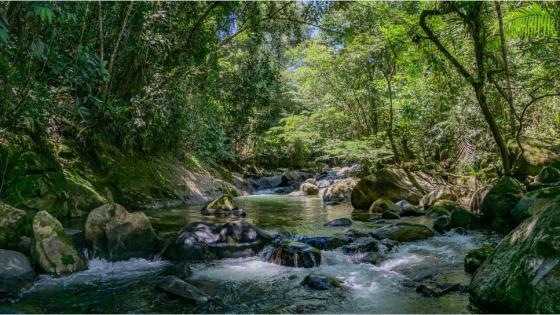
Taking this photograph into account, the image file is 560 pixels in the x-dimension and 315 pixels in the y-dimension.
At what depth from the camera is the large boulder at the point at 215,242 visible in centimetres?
626

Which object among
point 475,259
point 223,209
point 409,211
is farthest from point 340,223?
point 475,259

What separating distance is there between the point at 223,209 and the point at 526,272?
8101 mm

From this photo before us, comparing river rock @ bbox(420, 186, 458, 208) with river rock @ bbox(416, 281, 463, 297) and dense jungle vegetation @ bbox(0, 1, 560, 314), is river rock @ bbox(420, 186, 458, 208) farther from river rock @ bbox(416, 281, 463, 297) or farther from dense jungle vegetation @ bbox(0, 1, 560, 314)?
river rock @ bbox(416, 281, 463, 297)

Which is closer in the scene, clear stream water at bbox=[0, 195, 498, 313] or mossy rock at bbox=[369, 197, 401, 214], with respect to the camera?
clear stream water at bbox=[0, 195, 498, 313]

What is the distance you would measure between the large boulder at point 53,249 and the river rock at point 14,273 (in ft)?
0.77

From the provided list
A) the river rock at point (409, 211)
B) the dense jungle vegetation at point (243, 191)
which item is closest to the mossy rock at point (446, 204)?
the dense jungle vegetation at point (243, 191)

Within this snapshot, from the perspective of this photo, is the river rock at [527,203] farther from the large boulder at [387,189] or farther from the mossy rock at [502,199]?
the large boulder at [387,189]

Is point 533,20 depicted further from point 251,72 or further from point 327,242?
point 251,72

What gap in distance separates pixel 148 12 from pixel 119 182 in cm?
477

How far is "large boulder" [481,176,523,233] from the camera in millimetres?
7734

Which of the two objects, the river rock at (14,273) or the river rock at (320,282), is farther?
the river rock at (320,282)

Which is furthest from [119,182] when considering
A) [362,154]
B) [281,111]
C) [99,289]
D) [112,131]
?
[281,111]

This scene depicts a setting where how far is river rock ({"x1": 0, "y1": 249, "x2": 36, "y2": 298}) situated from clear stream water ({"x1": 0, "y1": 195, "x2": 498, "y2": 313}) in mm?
148

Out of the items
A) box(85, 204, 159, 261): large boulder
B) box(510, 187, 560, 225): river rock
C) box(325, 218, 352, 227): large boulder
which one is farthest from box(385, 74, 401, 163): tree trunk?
box(85, 204, 159, 261): large boulder
